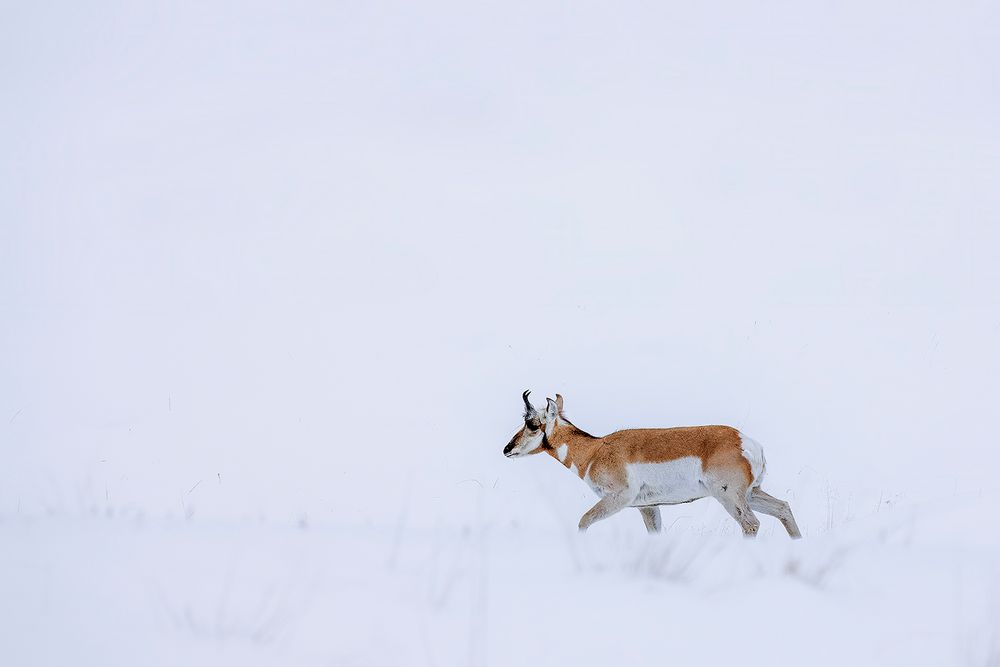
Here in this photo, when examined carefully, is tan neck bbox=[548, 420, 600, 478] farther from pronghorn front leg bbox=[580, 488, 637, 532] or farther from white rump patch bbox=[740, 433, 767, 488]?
white rump patch bbox=[740, 433, 767, 488]

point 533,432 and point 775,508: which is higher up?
point 533,432

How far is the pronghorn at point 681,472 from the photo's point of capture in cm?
793

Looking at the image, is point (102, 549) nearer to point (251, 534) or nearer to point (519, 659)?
point (251, 534)

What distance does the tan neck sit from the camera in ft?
28.1

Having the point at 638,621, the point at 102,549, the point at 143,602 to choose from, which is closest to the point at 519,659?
the point at 638,621

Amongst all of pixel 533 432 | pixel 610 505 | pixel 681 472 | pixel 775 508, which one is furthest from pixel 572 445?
pixel 775 508

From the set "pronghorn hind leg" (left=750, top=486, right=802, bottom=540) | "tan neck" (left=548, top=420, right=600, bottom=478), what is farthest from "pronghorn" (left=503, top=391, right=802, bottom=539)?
"tan neck" (left=548, top=420, right=600, bottom=478)

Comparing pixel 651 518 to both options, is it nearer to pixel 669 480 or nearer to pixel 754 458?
pixel 669 480

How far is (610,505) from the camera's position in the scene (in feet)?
26.4

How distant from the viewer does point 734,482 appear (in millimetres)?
7906

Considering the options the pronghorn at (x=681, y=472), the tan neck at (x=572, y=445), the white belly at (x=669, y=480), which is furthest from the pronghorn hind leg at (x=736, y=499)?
the tan neck at (x=572, y=445)

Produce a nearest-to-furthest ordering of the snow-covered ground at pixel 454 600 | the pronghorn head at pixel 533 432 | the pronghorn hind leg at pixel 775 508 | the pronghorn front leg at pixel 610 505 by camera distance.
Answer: the snow-covered ground at pixel 454 600
the pronghorn hind leg at pixel 775 508
the pronghorn front leg at pixel 610 505
the pronghorn head at pixel 533 432

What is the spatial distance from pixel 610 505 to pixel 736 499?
95 cm

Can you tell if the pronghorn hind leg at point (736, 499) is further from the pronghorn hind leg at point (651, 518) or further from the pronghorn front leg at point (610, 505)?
the pronghorn hind leg at point (651, 518)
